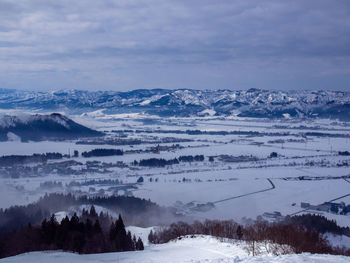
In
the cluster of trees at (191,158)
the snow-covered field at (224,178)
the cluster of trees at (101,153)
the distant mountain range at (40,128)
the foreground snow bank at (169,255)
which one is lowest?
the snow-covered field at (224,178)

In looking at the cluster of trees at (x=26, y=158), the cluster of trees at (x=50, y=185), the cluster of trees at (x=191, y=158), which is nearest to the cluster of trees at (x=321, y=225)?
the cluster of trees at (x=50, y=185)

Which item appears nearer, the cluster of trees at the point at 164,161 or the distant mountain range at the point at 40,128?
the cluster of trees at the point at 164,161

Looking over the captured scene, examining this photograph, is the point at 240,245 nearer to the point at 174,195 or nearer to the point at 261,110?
the point at 174,195

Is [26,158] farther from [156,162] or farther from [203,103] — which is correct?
[203,103]

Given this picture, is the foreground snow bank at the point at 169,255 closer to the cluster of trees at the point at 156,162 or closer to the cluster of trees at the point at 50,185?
the cluster of trees at the point at 50,185

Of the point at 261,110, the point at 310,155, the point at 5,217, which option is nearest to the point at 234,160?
the point at 310,155

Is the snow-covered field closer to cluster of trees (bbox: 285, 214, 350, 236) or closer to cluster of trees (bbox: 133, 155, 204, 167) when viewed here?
cluster of trees (bbox: 133, 155, 204, 167)

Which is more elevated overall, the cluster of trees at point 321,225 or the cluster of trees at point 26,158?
the cluster of trees at point 26,158
